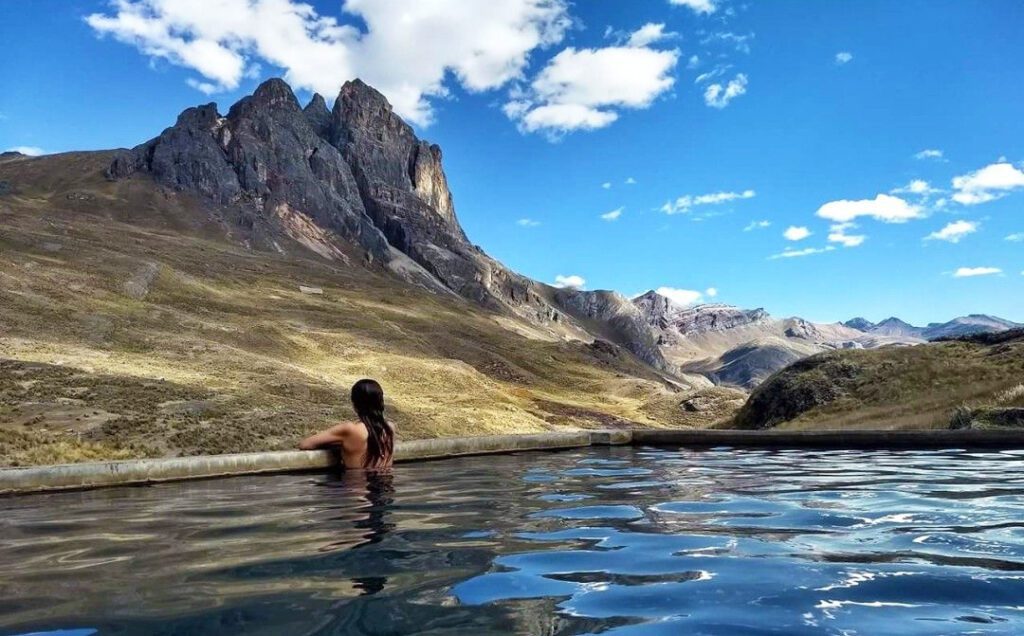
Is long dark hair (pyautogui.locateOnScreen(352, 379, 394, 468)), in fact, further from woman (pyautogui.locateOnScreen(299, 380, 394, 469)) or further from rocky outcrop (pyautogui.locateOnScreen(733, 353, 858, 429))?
rocky outcrop (pyautogui.locateOnScreen(733, 353, 858, 429))

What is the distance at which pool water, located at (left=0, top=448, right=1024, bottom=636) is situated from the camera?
461 centimetres

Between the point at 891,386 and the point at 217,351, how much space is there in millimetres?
48749

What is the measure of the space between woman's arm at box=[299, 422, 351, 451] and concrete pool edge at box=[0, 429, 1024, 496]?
0.41m

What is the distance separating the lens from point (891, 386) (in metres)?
40.7

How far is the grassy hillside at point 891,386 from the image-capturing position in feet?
113

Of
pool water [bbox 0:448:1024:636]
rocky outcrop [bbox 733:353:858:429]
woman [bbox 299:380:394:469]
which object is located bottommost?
pool water [bbox 0:448:1024:636]

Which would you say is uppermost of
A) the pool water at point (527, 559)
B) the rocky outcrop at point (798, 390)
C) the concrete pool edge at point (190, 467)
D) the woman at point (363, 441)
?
the rocky outcrop at point (798, 390)

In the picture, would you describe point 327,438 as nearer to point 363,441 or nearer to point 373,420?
point 363,441

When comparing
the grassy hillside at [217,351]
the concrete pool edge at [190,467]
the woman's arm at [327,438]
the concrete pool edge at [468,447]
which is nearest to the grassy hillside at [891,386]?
the concrete pool edge at [468,447]

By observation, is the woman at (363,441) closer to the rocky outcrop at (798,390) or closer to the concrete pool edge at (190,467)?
the concrete pool edge at (190,467)

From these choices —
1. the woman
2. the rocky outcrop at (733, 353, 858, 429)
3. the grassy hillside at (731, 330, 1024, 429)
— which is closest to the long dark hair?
the woman

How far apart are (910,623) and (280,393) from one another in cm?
4675

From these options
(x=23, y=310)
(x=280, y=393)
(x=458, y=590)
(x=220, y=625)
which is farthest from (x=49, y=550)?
(x=23, y=310)

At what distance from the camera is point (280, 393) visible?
47.8 metres
